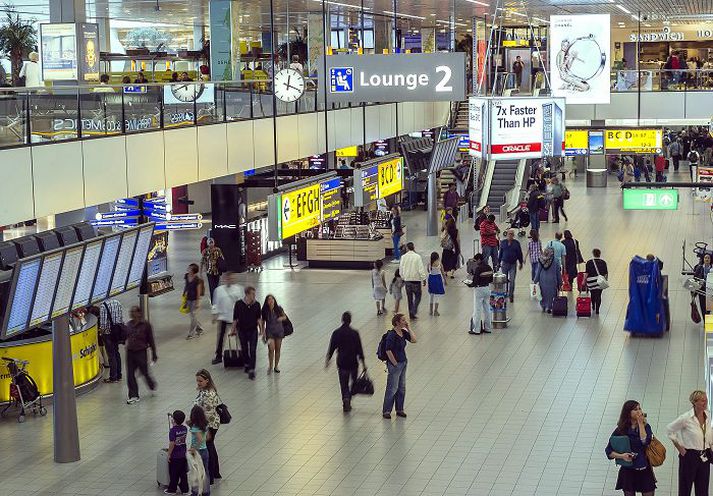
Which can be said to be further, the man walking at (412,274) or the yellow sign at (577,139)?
the yellow sign at (577,139)

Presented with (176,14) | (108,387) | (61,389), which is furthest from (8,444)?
(176,14)

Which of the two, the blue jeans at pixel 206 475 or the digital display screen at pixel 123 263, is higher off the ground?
the digital display screen at pixel 123 263

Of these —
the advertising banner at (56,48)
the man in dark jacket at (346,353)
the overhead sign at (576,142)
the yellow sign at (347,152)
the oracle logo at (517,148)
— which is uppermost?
the advertising banner at (56,48)

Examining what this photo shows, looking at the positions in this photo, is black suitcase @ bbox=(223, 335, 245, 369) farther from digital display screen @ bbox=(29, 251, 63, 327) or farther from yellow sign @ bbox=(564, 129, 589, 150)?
yellow sign @ bbox=(564, 129, 589, 150)

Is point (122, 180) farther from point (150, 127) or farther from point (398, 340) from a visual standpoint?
point (398, 340)

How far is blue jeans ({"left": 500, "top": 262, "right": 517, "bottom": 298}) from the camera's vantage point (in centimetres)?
2355

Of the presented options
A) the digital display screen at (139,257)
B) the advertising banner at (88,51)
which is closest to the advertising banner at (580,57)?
the advertising banner at (88,51)

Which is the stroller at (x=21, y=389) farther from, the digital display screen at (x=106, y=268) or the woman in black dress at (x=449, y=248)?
the woman in black dress at (x=449, y=248)

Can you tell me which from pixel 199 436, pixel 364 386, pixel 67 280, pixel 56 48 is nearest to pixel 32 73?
pixel 56 48

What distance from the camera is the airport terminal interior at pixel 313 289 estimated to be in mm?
13430

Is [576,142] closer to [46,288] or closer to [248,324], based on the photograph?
[248,324]

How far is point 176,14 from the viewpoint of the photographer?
3434 centimetres

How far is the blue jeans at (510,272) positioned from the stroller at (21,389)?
10.2m

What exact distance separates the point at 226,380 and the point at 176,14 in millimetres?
18638
